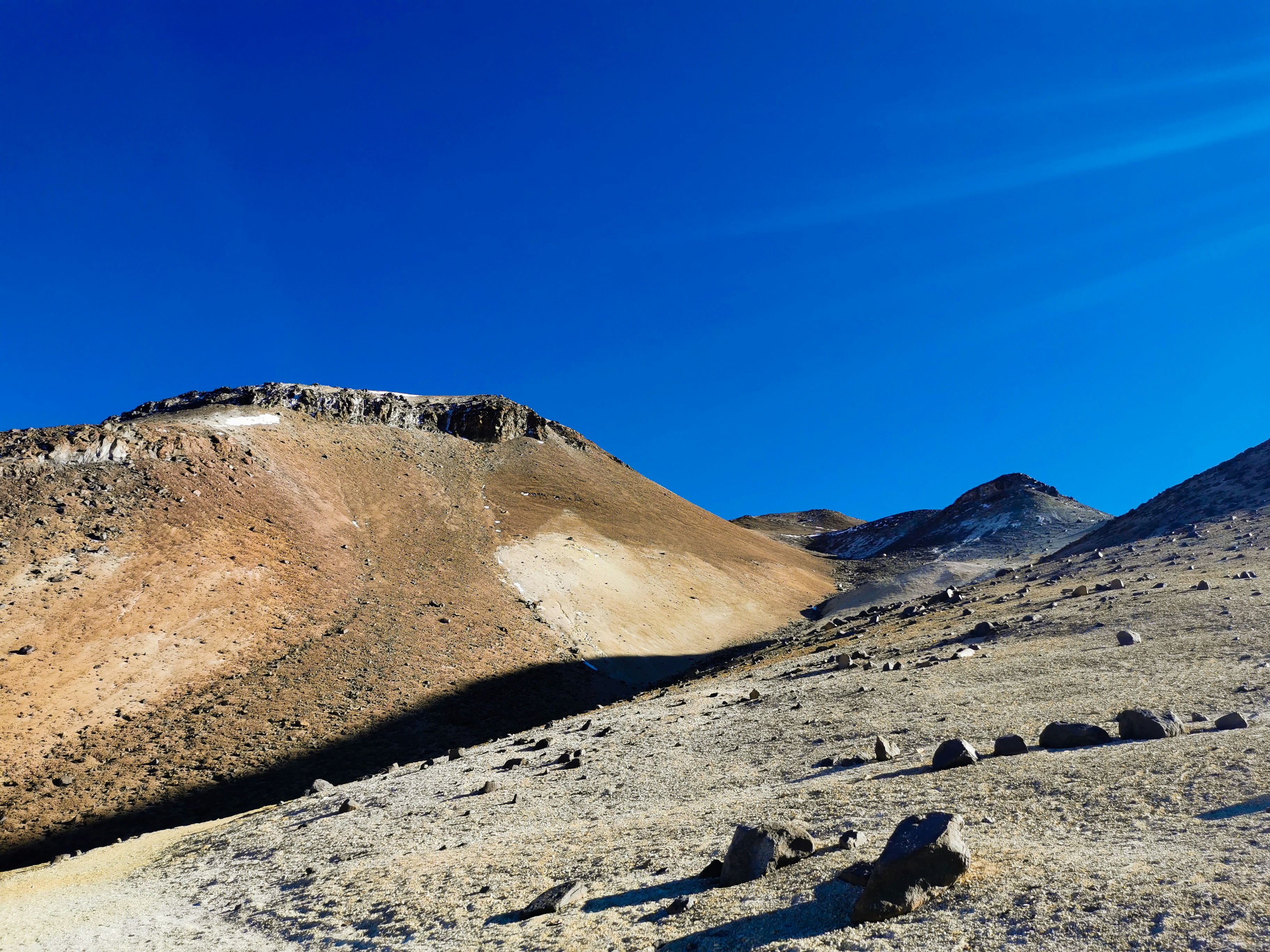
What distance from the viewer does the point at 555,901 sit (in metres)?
8.24

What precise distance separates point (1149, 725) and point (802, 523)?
497ft

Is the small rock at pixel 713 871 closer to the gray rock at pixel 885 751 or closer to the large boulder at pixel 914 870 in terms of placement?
the large boulder at pixel 914 870

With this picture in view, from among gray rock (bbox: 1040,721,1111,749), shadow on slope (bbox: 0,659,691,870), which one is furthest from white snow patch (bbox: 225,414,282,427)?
gray rock (bbox: 1040,721,1111,749)

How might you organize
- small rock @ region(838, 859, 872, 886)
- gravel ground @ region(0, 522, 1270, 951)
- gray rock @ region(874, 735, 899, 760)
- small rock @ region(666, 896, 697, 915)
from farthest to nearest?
gray rock @ region(874, 735, 899, 760) → small rock @ region(666, 896, 697, 915) → small rock @ region(838, 859, 872, 886) → gravel ground @ region(0, 522, 1270, 951)

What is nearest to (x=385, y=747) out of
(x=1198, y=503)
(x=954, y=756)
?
(x=954, y=756)

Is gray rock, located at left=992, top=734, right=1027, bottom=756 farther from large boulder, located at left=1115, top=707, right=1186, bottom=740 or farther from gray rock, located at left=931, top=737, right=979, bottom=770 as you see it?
large boulder, located at left=1115, top=707, right=1186, bottom=740

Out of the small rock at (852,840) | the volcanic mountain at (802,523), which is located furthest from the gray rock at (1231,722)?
the volcanic mountain at (802,523)

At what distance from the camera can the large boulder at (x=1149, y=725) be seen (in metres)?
10.1

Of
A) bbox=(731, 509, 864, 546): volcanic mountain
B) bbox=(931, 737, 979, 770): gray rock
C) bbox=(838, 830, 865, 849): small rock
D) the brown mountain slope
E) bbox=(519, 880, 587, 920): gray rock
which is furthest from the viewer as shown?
bbox=(731, 509, 864, 546): volcanic mountain

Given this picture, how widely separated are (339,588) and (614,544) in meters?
21.6

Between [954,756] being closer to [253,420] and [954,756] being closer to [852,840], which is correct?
[852,840]

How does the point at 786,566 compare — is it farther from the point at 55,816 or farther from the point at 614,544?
the point at 55,816

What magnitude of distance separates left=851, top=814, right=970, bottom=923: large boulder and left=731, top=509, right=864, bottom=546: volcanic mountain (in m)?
132

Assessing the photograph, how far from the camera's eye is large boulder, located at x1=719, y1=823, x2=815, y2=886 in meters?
7.82
